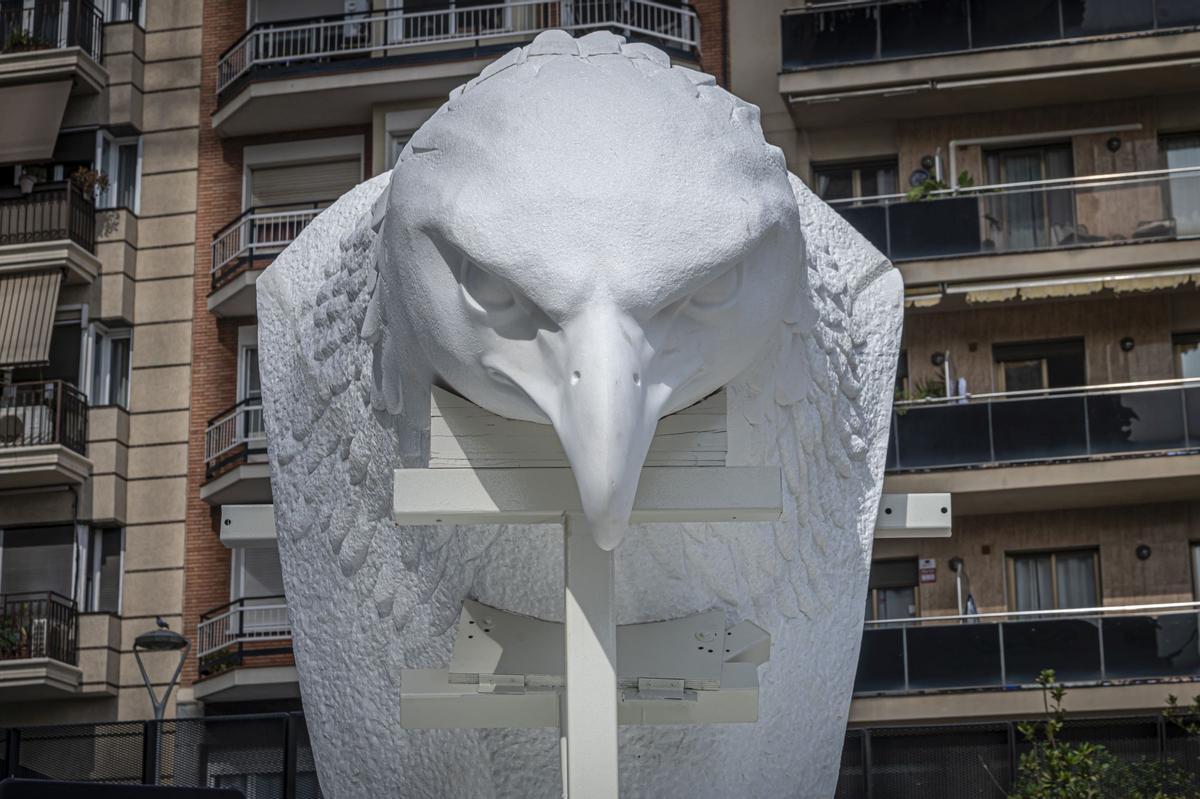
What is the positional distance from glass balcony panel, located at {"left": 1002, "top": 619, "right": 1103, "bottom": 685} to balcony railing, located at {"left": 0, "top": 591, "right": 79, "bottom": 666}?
38.7 ft

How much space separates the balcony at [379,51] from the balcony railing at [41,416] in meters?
4.19

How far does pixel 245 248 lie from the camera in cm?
2525

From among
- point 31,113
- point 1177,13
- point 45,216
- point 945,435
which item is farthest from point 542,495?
point 31,113

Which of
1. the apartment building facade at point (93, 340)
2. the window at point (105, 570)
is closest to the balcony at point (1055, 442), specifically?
the apartment building facade at point (93, 340)

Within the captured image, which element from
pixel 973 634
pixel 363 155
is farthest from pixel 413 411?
pixel 363 155

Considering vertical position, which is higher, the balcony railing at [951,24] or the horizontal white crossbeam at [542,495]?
the balcony railing at [951,24]

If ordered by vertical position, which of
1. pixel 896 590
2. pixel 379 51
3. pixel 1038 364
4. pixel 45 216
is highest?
pixel 379 51

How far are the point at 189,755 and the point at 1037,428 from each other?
44.2 ft

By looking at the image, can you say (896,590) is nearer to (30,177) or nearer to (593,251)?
(30,177)

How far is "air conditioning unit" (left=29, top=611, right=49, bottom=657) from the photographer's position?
2400 centimetres

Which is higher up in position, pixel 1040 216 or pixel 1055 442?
pixel 1040 216

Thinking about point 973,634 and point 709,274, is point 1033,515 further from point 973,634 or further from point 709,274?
point 709,274

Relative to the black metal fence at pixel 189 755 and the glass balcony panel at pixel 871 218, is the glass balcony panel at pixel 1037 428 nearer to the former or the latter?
the glass balcony panel at pixel 871 218

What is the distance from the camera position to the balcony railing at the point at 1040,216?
22734mm
